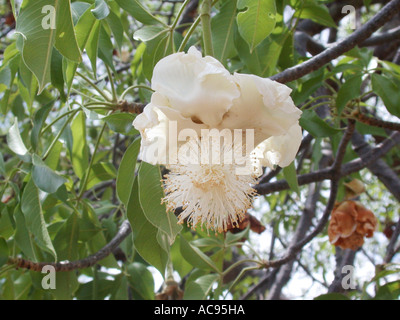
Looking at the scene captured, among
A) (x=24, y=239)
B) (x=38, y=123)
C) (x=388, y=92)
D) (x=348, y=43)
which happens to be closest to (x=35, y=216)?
(x=24, y=239)

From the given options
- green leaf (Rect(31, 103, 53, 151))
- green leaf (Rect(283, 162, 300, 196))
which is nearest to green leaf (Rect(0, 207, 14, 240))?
green leaf (Rect(31, 103, 53, 151))

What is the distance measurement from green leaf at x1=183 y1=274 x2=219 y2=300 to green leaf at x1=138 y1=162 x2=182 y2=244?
70cm

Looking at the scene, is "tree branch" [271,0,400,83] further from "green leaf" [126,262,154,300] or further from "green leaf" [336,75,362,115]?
"green leaf" [126,262,154,300]

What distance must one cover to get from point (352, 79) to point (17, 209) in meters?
1.03

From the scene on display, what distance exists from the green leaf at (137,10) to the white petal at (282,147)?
1.70ft

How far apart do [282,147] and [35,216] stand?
2.18 ft

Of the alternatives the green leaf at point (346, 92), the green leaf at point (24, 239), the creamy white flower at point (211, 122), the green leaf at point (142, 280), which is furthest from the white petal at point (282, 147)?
the green leaf at point (142, 280)

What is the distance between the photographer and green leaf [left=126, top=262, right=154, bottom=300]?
1.83m

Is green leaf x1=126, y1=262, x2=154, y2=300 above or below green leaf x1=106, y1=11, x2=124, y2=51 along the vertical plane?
below

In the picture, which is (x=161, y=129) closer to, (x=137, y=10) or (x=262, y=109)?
(x=262, y=109)

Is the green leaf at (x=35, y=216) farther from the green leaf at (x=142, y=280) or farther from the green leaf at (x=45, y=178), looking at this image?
the green leaf at (x=142, y=280)

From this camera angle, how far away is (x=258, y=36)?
3.29ft
